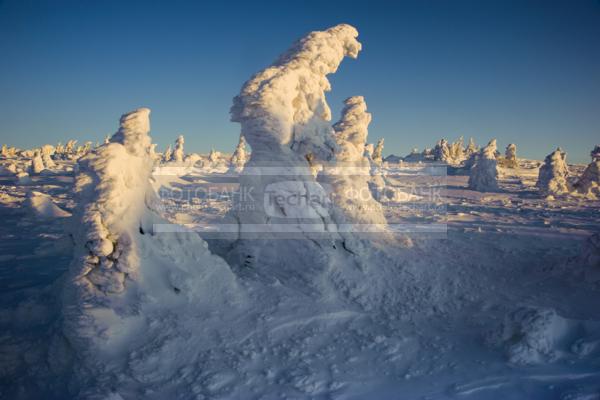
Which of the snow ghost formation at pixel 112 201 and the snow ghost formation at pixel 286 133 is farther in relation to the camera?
the snow ghost formation at pixel 286 133

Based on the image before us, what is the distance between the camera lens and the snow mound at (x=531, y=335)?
15.9ft

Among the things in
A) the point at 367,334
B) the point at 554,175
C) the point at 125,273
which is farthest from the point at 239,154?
the point at 367,334

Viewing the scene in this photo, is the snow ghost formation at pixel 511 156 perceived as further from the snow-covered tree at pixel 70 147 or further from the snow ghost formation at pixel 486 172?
the snow-covered tree at pixel 70 147

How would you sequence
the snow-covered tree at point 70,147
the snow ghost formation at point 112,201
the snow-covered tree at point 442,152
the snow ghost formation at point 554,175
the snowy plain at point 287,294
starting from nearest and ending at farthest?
the snowy plain at point 287,294, the snow ghost formation at point 112,201, the snow ghost formation at point 554,175, the snow-covered tree at point 442,152, the snow-covered tree at point 70,147

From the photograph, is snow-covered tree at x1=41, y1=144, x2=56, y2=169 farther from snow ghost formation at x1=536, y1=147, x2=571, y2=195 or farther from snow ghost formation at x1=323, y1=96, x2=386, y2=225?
snow ghost formation at x1=536, y1=147, x2=571, y2=195

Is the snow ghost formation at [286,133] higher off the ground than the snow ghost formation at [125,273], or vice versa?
the snow ghost formation at [286,133]

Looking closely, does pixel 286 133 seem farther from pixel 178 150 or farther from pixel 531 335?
pixel 178 150

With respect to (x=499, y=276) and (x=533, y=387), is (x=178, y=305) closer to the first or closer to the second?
(x=533, y=387)

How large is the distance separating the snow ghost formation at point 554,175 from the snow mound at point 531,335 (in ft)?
78.2

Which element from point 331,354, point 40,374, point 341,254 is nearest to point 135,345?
point 40,374

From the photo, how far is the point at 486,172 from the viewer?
28844 millimetres

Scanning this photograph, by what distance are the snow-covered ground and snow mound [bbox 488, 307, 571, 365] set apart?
0.02m

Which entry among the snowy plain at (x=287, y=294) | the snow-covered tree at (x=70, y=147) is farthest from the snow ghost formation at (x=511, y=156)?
the snow-covered tree at (x=70, y=147)

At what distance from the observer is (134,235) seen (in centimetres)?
626
